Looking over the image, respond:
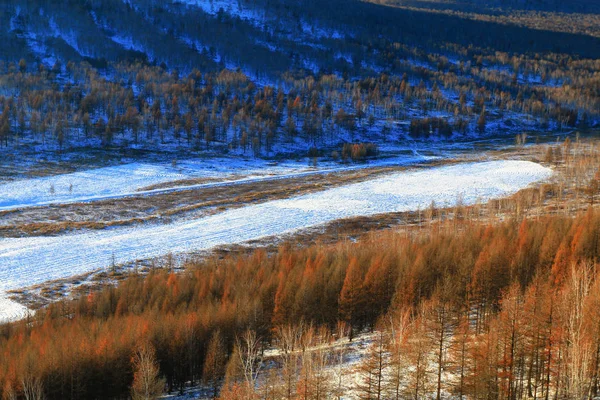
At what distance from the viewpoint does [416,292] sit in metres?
56.5

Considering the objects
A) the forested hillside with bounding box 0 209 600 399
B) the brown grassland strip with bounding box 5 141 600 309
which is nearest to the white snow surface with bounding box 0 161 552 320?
the brown grassland strip with bounding box 5 141 600 309

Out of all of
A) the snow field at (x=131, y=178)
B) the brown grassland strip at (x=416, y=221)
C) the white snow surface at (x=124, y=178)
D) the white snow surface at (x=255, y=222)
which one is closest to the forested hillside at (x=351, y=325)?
the brown grassland strip at (x=416, y=221)

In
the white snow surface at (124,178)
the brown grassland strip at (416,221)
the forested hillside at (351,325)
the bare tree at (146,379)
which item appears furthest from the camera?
the white snow surface at (124,178)

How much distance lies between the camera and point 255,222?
299ft

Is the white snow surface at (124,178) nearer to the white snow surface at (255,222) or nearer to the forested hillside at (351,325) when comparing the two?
the white snow surface at (255,222)

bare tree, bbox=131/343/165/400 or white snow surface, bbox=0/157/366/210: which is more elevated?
bare tree, bbox=131/343/165/400

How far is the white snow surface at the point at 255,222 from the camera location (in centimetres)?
7062

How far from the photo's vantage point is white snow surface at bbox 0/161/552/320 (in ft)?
232

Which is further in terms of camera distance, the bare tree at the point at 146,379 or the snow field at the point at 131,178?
the snow field at the point at 131,178

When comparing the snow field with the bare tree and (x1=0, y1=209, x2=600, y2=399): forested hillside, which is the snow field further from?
the bare tree

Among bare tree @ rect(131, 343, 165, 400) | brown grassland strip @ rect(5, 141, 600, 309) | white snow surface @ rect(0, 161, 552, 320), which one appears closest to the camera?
bare tree @ rect(131, 343, 165, 400)

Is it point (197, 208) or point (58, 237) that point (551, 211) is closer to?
point (197, 208)

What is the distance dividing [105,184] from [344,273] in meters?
68.1

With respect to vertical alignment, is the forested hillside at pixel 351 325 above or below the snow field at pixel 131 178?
above
